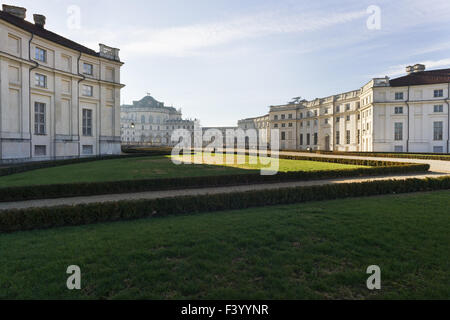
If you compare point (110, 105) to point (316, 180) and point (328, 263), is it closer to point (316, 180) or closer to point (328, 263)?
point (316, 180)

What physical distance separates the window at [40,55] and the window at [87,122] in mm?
6454

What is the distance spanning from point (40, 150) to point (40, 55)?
9.27 metres

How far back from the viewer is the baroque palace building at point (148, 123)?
113 m

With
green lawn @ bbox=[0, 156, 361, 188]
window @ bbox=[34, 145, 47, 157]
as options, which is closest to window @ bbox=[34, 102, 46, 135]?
window @ bbox=[34, 145, 47, 157]

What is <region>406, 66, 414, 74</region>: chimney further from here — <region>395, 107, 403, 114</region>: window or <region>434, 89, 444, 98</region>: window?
<region>395, 107, 403, 114</region>: window

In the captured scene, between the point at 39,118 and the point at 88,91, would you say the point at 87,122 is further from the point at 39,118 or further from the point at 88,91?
the point at 39,118

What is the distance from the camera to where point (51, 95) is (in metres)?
26.1

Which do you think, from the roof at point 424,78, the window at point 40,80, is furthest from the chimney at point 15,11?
the roof at point 424,78

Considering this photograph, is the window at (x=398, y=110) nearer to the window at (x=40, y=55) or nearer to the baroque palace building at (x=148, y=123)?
the window at (x=40, y=55)

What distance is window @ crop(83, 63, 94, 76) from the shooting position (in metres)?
29.7

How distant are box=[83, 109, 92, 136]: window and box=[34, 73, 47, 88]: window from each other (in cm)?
511

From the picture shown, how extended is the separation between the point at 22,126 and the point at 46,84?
5.30 metres
